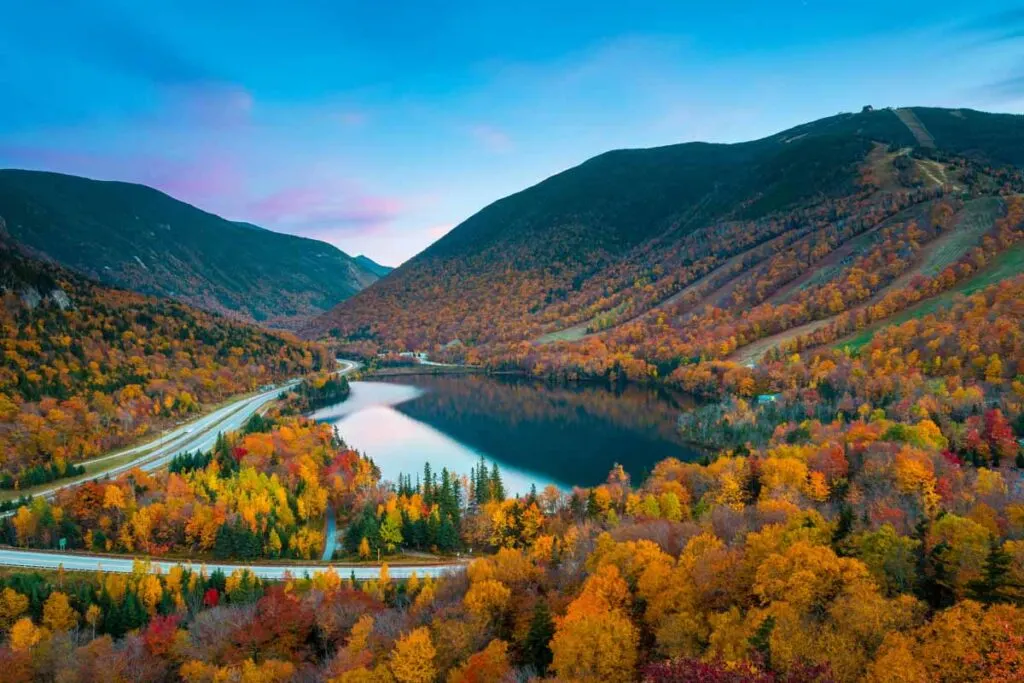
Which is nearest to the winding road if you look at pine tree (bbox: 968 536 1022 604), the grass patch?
pine tree (bbox: 968 536 1022 604)

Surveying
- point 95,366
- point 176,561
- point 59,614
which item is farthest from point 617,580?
point 95,366

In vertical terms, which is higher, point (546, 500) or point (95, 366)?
point (95, 366)

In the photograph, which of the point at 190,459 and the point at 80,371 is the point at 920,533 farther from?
the point at 80,371

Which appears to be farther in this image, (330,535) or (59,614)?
(330,535)

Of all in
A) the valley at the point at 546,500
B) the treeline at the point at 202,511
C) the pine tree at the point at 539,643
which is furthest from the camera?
the treeline at the point at 202,511

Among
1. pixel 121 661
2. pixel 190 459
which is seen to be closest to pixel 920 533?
pixel 121 661

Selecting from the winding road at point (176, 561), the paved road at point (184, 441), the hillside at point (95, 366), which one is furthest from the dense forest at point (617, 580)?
the hillside at point (95, 366)

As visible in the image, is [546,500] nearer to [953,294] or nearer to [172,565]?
[172,565]

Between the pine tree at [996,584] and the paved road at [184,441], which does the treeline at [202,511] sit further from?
the pine tree at [996,584]
